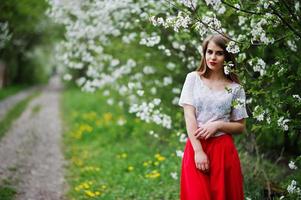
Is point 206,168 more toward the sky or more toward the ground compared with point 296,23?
more toward the ground

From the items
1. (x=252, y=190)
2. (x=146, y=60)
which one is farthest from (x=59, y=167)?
(x=252, y=190)

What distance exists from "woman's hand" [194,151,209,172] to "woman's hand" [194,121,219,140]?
0.13 metres

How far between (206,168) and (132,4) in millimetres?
3483

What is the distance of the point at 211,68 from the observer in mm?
3707

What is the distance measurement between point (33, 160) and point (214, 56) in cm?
516

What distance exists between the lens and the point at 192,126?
3.60 m

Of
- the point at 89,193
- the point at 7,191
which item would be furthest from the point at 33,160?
the point at 89,193

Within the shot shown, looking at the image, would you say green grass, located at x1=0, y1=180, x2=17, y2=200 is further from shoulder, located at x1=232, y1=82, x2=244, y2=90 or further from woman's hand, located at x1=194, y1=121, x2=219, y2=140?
shoulder, located at x1=232, y1=82, x2=244, y2=90

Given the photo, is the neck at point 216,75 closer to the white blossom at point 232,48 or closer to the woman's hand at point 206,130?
the white blossom at point 232,48

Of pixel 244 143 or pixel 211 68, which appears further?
pixel 244 143

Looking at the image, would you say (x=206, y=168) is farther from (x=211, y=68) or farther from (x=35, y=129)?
(x=35, y=129)

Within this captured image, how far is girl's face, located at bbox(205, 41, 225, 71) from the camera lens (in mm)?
3695

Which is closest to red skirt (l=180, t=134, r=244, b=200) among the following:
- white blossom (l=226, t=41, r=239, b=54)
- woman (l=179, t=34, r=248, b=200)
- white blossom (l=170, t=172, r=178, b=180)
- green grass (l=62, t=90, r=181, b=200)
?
woman (l=179, t=34, r=248, b=200)

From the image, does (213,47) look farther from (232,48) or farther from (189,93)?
(189,93)
